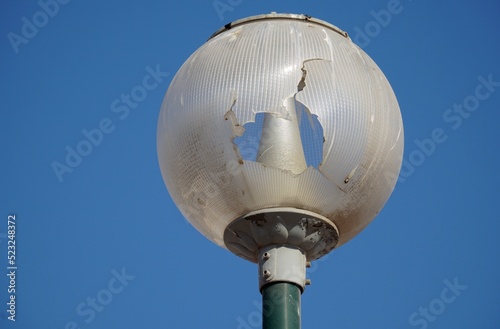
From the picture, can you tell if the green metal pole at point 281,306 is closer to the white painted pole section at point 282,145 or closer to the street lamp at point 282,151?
the street lamp at point 282,151

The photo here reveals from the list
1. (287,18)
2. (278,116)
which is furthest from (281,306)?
(287,18)

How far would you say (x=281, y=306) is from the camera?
7473 mm

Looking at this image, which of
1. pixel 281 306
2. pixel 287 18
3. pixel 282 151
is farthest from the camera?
pixel 287 18

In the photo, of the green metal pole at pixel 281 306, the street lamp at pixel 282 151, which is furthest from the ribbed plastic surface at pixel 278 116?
the green metal pole at pixel 281 306

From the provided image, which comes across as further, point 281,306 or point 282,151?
point 282,151

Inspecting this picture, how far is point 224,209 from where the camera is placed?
25.4 ft

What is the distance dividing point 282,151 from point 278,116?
25cm

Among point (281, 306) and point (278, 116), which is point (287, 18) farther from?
point (281, 306)

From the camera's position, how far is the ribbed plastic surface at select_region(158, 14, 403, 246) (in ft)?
24.8

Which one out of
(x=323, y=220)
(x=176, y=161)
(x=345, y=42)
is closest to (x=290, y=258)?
(x=323, y=220)

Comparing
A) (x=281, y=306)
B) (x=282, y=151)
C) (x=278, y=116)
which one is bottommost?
(x=281, y=306)

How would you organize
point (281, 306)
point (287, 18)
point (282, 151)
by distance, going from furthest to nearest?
point (287, 18) → point (282, 151) → point (281, 306)

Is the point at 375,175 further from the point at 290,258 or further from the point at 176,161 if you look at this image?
the point at 176,161

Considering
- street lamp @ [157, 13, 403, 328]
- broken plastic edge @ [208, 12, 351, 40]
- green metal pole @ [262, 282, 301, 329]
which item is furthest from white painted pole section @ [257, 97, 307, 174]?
broken plastic edge @ [208, 12, 351, 40]
